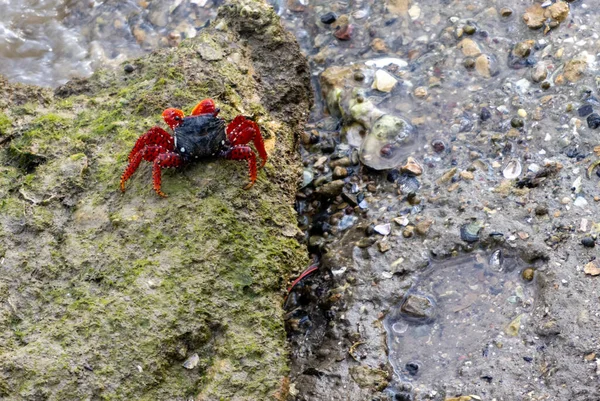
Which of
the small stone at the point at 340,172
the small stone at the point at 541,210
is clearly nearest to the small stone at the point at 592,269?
the small stone at the point at 541,210

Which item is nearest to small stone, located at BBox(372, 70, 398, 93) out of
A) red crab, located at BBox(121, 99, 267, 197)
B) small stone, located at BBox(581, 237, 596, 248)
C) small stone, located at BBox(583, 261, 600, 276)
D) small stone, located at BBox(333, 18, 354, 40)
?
small stone, located at BBox(333, 18, 354, 40)

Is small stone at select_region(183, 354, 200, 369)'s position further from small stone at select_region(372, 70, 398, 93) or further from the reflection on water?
the reflection on water

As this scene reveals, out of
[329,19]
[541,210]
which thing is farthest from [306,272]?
[329,19]

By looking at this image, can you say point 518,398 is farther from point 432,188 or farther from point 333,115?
point 333,115

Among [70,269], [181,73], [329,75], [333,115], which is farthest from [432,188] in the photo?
[70,269]

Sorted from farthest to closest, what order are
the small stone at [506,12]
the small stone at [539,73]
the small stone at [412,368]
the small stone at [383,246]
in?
the small stone at [506,12] < the small stone at [539,73] < the small stone at [383,246] < the small stone at [412,368]

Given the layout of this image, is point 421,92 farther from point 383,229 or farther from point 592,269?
point 592,269

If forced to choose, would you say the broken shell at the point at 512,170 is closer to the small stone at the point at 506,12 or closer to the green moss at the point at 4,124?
the small stone at the point at 506,12
